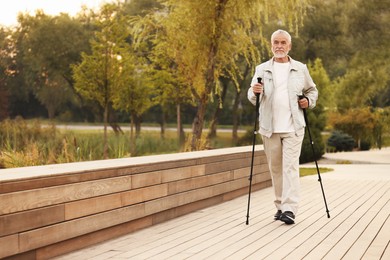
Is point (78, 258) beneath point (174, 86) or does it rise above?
beneath

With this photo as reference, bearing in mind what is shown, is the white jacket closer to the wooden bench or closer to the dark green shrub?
the wooden bench

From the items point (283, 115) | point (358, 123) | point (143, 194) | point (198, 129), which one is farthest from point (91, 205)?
point (358, 123)

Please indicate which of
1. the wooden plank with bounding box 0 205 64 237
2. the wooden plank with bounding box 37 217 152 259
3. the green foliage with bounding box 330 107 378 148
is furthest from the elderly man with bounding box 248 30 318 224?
the green foliage with bounding box 330 107 378 148

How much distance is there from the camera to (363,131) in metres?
30.4

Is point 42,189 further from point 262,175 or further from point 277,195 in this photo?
point 262,175

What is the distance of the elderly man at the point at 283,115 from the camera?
25.5 feet

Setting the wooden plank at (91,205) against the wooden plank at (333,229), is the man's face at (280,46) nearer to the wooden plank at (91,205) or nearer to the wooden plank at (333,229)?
the wooden plank at (333,229)

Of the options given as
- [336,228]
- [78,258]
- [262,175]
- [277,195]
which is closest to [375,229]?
[336,228]

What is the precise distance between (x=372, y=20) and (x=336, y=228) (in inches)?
857

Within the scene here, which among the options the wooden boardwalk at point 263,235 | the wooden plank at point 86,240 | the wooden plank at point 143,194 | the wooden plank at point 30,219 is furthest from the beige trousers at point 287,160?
the wooden plank at point 30,219

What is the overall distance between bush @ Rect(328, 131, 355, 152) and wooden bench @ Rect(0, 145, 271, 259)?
2029 cm

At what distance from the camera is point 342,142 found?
2898 cm

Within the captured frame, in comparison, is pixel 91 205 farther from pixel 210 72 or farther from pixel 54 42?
pixel 54 42

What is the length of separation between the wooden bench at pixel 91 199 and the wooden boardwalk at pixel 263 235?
146 millimetres
